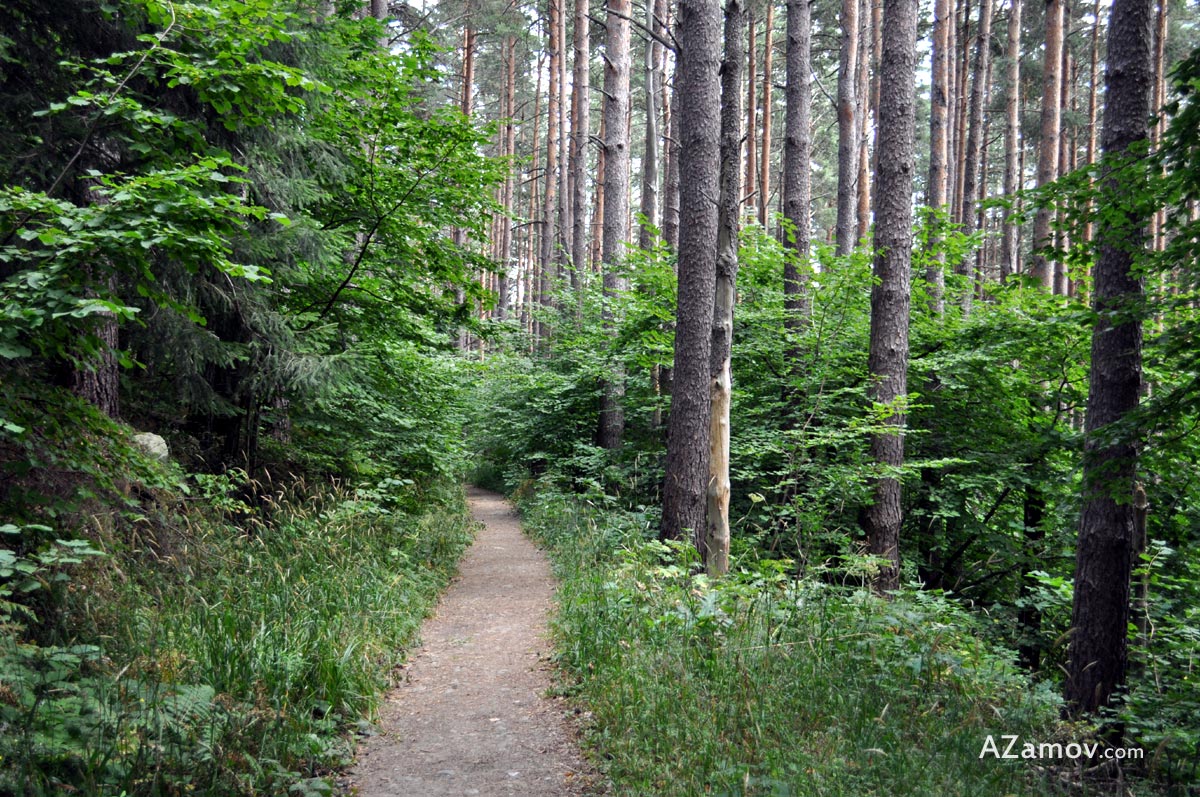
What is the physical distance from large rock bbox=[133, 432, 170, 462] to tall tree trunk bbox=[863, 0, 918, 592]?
7447 millimetres

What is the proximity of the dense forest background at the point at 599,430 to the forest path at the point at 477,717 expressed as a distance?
32cm

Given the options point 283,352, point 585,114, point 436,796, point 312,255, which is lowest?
point 436,796

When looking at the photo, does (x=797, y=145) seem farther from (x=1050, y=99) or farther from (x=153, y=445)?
(x=153, y=445)

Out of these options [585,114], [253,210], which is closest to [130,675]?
[253,210]

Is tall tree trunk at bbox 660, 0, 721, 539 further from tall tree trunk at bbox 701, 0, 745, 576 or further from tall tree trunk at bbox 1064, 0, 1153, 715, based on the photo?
tall tree trunk at bbox 1064, 0, 1153, 715

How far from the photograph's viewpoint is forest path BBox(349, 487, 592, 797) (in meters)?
4.12

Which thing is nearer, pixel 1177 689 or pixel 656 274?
pixel 1177 689

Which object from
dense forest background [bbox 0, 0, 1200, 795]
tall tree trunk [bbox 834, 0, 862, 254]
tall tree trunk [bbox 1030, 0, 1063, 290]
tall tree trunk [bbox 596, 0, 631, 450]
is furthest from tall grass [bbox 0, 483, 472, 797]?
tall tree trunk [bbox 1030, 0, 1063, 290]

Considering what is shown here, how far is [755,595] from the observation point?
568 centimetres

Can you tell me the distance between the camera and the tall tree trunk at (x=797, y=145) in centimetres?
1189

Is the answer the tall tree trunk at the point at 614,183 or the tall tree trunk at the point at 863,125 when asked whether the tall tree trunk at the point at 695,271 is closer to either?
the tall tree trunk at the point at 614,183

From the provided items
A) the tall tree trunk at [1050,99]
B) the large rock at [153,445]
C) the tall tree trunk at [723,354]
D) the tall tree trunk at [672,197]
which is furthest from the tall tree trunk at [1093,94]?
the large rock at [153,445]

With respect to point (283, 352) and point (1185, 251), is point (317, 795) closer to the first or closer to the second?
point (283, 352)

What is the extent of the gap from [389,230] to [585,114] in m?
11.9
